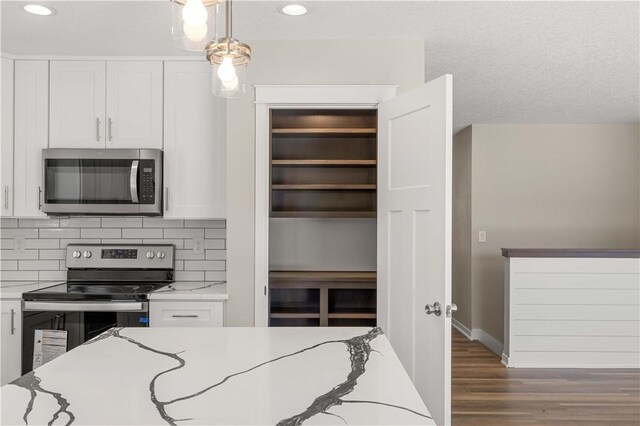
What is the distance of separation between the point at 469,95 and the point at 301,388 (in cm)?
342

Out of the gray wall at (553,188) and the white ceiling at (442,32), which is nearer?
the white ceiling at (442,32)

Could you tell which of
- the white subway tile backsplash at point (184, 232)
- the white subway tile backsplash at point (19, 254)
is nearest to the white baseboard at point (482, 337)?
the white subway tile backsplash at point (184, 232)

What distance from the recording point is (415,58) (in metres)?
2.82

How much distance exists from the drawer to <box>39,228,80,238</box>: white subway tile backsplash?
1048 millimetres

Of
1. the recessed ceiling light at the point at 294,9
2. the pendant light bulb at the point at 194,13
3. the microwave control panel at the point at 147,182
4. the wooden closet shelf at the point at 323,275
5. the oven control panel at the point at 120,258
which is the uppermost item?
the recessed ceiling light at the point at 294,9

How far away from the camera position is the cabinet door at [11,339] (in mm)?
2855

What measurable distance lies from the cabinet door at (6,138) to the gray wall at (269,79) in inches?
57.8

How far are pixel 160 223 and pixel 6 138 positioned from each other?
3.57ft

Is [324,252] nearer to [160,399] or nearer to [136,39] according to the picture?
[136,39]

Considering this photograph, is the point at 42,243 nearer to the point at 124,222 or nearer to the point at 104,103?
the point at 124,222

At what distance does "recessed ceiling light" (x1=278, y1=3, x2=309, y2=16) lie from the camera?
92.7 inches

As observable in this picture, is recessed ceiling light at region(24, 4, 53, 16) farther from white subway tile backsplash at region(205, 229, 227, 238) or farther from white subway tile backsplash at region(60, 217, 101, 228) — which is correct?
white subway tile backsplash at region(205, 229, 227, 238)

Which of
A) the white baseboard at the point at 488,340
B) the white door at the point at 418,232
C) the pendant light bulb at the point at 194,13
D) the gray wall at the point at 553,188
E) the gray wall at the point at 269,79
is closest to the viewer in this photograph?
the pendant light bulb at the point at 194,13

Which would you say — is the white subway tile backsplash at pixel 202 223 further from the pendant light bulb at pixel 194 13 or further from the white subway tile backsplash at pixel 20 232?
the pendant light bulb at pixel 194 13
